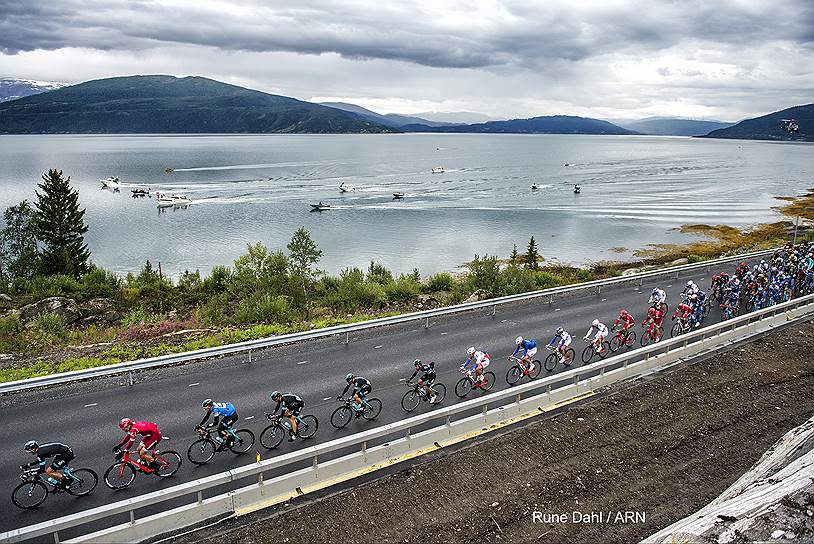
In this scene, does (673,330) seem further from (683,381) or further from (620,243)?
(620,243)

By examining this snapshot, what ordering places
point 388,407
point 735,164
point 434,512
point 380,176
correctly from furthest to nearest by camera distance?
1. point 735,164
2. point 380,176
3. point 388,407
4. point 434,512

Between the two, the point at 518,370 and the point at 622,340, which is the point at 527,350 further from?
the point at 622,340

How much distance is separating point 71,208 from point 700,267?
1854 inches

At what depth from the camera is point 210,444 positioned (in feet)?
37.6

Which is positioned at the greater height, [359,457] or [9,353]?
[359,457]

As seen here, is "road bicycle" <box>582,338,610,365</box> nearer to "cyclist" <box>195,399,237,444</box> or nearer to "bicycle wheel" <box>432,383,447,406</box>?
"bicycle wheel" <box>432,383,447,406</box>

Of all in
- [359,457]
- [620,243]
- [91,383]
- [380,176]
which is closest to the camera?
[359,457]

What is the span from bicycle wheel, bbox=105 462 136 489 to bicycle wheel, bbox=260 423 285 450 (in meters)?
2.41

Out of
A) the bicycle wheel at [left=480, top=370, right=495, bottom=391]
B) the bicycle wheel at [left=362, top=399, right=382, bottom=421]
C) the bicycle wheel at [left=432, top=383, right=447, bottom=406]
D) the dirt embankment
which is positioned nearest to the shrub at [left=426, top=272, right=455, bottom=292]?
the bicycle wheel at [left=480, top=370, right=495, bottom=391]

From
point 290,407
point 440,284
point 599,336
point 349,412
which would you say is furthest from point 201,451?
point 440,284

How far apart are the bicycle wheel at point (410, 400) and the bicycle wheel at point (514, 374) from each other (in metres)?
3.04

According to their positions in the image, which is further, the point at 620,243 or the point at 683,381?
the point at 620,243

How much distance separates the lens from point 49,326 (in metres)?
22.2

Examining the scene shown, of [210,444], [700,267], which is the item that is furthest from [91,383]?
[700,267]
